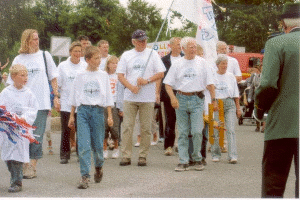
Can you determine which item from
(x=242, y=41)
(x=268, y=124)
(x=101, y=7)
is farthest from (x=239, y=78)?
(x=101, y=7)

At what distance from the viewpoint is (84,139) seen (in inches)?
311

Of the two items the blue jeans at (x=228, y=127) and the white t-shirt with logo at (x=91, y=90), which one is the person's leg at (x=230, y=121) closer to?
the blue jeans at (x=228, y=127)

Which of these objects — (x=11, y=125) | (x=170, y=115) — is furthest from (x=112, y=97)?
(x=170, y=115)

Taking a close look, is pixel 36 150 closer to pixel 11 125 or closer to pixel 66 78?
pixel 11 125

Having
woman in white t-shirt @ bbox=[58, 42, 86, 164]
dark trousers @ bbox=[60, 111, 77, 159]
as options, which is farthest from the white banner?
dark trousers @ bbox=[60, 111, 77, 159]

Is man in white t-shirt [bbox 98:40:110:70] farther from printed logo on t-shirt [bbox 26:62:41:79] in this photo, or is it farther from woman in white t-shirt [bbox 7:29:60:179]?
printed logo on t-shirt [bbox 26:62:41:79]

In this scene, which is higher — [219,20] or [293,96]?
[219,20]

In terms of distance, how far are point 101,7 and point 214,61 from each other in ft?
151

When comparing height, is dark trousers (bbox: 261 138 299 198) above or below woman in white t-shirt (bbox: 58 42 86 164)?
below

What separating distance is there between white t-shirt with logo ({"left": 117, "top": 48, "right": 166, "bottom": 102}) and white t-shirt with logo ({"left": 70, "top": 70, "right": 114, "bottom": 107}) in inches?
64.1

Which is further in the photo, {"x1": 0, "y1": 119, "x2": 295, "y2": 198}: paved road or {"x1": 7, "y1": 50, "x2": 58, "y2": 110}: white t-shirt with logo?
{"x1": 7, "y1": 50, "x2": 58, "y2": 110}: white t-shirt with logo

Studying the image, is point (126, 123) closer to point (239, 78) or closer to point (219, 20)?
point (239, 78)

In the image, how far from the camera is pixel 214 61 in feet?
35.1

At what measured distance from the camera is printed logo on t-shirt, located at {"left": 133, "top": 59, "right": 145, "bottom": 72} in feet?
32.1
